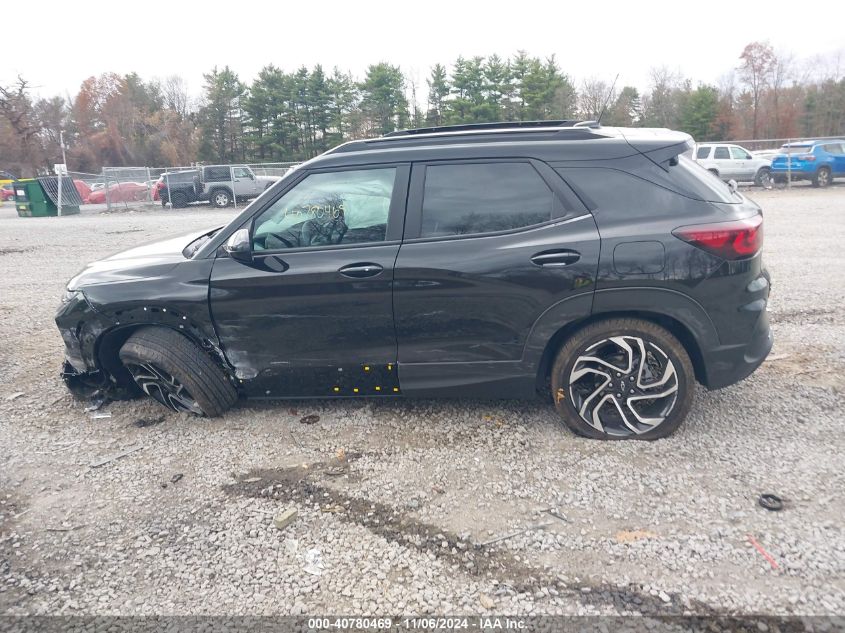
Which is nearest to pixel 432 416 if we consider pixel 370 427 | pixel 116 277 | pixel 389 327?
pixel 370 427

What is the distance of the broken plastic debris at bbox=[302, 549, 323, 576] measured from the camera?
2.66 m

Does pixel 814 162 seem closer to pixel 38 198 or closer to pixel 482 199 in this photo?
pixel 482 199

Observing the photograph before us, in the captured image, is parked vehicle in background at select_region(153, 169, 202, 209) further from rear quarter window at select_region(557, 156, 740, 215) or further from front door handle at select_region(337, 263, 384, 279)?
rear quarter window at select_region(557, 156, 740, 215)

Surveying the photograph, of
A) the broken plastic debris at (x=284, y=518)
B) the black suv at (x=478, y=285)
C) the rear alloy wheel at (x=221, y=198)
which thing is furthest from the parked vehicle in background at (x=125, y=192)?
the broken plastic debris at (x=284, y=518)

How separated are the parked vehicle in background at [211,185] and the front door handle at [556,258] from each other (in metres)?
22.5

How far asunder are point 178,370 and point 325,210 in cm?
143

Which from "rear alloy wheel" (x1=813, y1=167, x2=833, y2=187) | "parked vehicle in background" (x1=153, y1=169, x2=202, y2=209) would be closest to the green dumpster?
"parked vehicle in background" (x1=153, y1=169, x2=202, y2=209)

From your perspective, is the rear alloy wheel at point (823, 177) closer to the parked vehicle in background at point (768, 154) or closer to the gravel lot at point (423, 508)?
the parked vehicle in background at point (768, 154)

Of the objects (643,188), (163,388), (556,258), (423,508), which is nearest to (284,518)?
(423,508)

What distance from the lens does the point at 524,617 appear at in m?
2.35

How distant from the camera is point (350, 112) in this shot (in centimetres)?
5216

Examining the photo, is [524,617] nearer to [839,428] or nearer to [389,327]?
Answer: [389,327]

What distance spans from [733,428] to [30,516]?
4.11 metres

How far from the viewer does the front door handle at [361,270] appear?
3.58 m
